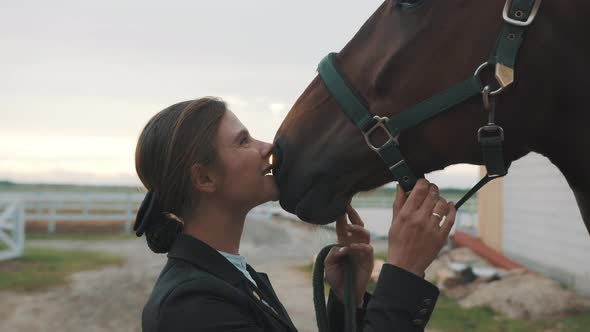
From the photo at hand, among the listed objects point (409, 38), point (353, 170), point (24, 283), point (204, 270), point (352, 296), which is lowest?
point (24, 283)

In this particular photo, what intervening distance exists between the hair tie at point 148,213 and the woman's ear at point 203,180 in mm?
123

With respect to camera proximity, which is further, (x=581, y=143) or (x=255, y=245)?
(x=255, y=245)

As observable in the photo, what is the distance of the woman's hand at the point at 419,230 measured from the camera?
1.45 m

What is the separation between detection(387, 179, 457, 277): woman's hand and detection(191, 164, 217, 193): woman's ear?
0.52 meters

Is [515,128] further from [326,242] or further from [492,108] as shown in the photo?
[326,242]

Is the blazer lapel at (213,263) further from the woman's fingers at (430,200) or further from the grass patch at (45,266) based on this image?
the grass patch at (45,266)

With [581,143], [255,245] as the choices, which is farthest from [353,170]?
[255,245]

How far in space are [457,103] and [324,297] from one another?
0.72 metres

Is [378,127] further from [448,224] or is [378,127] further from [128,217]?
[128,217]

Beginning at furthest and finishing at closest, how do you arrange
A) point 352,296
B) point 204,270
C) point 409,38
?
point 352,296
point 409,38
point 204,270

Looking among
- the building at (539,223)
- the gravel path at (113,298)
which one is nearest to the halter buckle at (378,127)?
the gravel path at (113,298)

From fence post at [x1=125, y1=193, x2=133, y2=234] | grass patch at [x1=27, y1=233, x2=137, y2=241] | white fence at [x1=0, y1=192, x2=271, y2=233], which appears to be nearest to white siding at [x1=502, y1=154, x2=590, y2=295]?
grass patch at [x1=27, y1=233, x2=137, y2=241]

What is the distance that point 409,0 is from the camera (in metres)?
1.67

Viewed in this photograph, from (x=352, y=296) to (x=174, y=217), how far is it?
61 centimetres
